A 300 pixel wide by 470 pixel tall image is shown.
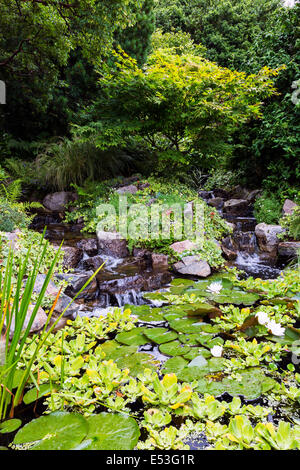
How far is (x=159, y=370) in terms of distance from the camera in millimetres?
1634

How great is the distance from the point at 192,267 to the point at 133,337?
1901 mm

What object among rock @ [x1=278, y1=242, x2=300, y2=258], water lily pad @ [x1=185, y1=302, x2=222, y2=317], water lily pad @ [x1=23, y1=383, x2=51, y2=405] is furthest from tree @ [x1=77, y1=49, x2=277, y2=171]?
water lily pad @ [x1=23, y1=383, x2=51, y2=405]

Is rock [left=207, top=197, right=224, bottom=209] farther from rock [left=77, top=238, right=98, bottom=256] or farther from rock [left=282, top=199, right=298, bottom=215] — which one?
rock [left=77, top=238, right=98, bottom=256]

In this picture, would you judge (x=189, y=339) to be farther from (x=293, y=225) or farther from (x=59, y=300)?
(x=293, y=225)

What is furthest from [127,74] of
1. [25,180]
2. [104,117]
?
[25,180]

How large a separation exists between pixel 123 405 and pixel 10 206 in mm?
3907

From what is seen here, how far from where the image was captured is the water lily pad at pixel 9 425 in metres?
1.15

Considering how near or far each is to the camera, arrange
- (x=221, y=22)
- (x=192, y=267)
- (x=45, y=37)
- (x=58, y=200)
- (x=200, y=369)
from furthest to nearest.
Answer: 1. (x=221, y=22)
2. (x=58, y=200)
3. (x=45, y=37)
4. (x=192, y=267)
5. (x=200, y=369)

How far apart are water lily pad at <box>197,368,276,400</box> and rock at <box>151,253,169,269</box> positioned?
7.88ft

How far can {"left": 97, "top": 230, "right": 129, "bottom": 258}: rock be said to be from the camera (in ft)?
Result: 14.5

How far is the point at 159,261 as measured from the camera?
394 centimetres

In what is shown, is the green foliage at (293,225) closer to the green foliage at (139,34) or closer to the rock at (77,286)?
the rock at (77,286)

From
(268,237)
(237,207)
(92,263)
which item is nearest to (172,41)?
(237,207)
